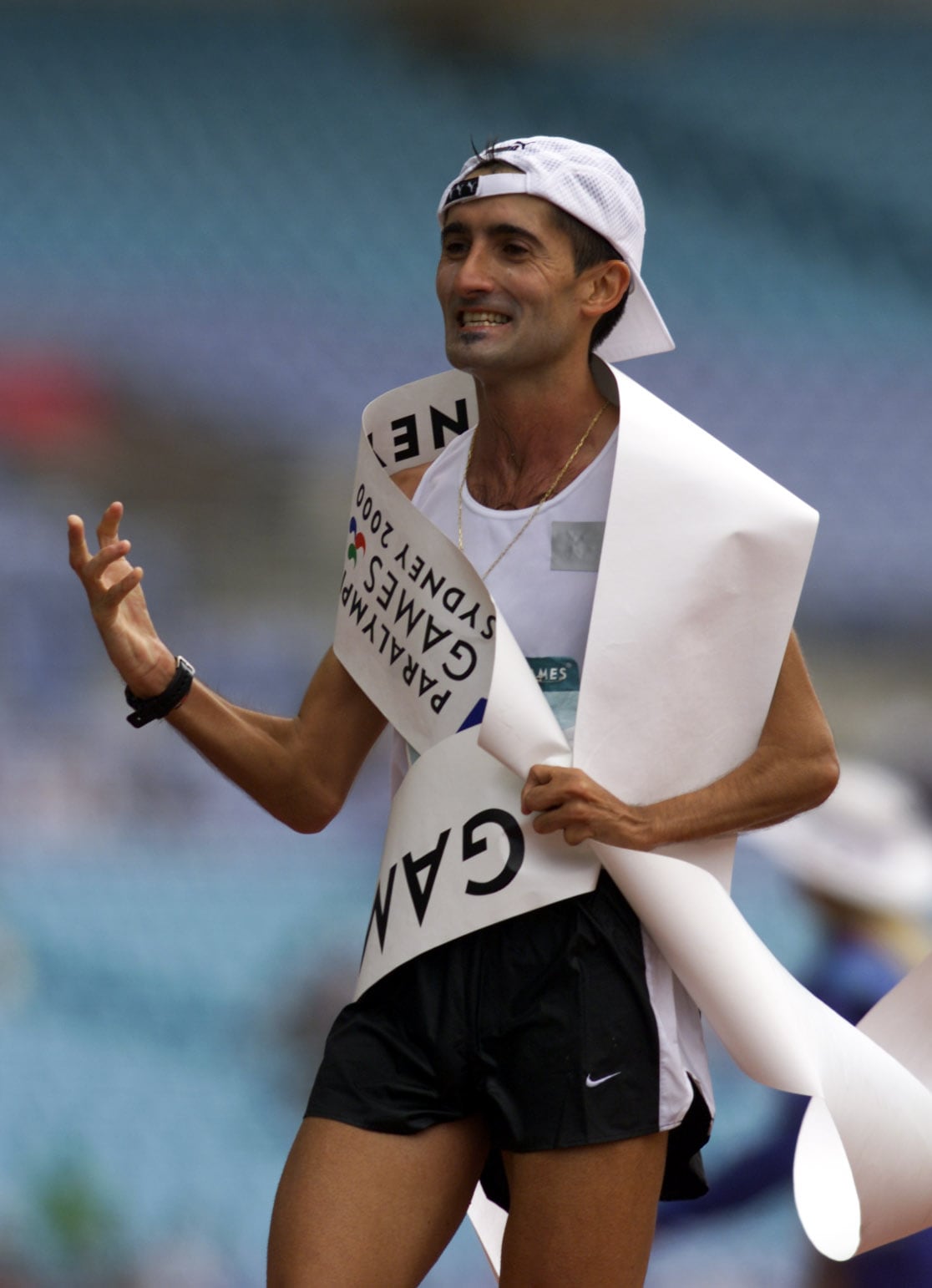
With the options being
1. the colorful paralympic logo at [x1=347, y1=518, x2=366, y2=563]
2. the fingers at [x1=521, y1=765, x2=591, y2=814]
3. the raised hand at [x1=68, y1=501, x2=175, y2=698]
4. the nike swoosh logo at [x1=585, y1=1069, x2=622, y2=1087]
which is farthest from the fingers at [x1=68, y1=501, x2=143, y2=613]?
the nike swoosh logo at [x1=585, y1=1069, x2=622, y2=1087]

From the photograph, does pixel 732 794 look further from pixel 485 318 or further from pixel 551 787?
pixel 485 318

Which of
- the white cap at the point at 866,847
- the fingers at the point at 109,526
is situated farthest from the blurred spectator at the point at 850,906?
the fingers at the point at 109,526

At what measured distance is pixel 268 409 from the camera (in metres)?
4.29

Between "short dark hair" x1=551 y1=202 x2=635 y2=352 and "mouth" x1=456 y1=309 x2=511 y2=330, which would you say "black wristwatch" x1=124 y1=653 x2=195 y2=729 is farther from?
"short dark hair" x1=551 y1=202 x2=635 y2=352

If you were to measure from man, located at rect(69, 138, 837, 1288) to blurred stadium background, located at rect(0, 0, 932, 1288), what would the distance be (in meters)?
1.61

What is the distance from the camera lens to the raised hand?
2.37m

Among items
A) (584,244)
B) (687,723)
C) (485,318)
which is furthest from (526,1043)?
(584,244)

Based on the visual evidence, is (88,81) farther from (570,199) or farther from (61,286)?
(570,199)

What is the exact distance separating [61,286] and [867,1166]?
2744mm

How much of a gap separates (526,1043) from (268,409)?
2334mm

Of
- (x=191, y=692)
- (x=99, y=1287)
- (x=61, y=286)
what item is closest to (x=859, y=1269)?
(x=99, y=1287)

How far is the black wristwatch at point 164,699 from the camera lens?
8.04 feet

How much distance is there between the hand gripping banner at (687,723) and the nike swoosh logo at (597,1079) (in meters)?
0.13

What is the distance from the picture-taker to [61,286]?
4.30m
